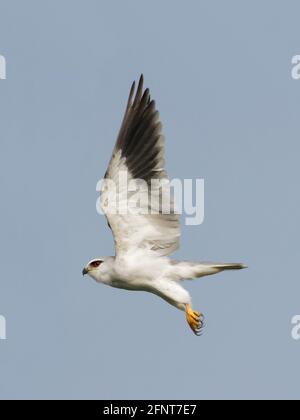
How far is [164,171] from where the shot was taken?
7473 millimetres

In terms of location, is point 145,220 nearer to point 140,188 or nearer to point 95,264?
point 140,188

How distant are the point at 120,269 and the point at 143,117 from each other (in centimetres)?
226

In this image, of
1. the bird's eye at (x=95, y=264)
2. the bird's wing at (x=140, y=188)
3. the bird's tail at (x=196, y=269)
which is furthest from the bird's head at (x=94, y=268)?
the bird's tail at (x=196, y=269)

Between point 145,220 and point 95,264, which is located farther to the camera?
point 95,264

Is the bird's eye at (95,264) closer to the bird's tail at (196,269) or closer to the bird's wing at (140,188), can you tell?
the bird's wing at (140,188)

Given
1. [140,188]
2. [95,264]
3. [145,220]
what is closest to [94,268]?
[95,264]

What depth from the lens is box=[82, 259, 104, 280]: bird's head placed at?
793cm

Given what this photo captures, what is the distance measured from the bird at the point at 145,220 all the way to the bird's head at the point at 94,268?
10 cm

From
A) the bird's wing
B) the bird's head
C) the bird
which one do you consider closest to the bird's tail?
the bird

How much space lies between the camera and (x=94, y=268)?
26.2 ft

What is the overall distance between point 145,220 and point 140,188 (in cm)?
49

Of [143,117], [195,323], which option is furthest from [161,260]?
[143,117]

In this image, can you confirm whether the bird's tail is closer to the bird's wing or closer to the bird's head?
the bird's wing

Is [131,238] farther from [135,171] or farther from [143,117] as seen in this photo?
[143,117]
